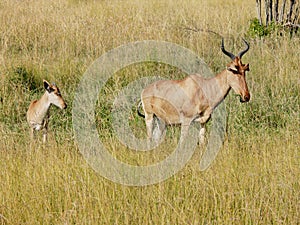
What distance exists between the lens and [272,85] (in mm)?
7465

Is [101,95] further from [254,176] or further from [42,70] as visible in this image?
[254,176]

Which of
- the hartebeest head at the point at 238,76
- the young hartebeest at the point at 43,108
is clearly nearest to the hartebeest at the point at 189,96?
the hartebeest head at the point at 238,76

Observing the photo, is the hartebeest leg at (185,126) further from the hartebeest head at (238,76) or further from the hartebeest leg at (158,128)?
the hartebeest head at (238,76)

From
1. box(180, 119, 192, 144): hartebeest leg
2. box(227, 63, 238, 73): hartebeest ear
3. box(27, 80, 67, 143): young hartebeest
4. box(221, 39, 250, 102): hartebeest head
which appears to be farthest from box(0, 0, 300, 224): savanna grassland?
box(227, 63, 238, 73): hartebeest ear

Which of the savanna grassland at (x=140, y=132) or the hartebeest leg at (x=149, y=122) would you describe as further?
the hartebeest leg at (x=149, y=122)

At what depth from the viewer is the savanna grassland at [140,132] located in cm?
377

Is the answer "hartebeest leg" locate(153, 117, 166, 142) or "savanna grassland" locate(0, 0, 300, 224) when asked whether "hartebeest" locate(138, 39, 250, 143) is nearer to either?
"hartebeest leg" locate(153, 117, 166, 142)

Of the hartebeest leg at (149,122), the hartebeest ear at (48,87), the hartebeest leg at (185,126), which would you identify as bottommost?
the hartebeest leg at (185,126)

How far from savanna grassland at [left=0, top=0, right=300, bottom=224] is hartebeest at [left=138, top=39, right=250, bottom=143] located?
0.20 m

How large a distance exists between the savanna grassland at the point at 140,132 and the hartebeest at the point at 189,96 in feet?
0.67

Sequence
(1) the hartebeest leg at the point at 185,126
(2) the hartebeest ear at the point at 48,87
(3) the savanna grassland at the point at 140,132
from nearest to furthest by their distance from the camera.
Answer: (3) the savanna grassland at the point at 140,132 → (1) the hartebeest leg at the point at 185,126 → (2) the hartebeest ear at the point at 48,87

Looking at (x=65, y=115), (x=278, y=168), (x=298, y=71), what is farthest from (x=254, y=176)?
(x=298, y=71)

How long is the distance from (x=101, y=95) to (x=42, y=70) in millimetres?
1451

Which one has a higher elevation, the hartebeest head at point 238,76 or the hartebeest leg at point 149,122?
the hartebeest head at point 238,76
